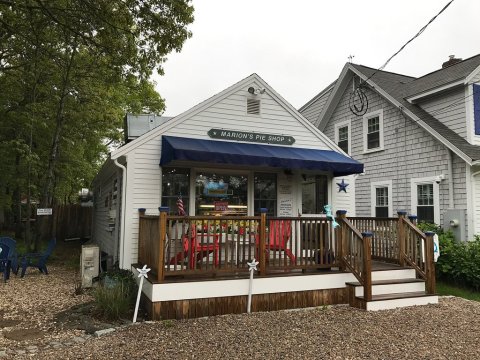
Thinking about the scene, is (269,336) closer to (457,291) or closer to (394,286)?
(394,286)

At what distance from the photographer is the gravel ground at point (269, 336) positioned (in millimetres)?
4141

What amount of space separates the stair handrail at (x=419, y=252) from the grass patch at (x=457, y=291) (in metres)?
1.42

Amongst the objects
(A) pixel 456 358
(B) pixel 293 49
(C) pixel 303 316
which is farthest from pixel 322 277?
(B) pixel 293 49

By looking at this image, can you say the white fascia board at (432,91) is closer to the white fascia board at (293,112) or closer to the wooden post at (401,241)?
the white fascia board at (293,112)

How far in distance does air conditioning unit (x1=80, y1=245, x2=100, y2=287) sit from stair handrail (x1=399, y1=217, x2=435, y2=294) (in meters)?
6.13

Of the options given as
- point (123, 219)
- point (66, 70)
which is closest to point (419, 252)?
point (123, 219)

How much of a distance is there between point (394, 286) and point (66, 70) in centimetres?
1122

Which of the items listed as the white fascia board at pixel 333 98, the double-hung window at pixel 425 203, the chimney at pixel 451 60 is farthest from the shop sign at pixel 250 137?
the chimney at pixel 451 60

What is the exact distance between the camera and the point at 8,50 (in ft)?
42.9

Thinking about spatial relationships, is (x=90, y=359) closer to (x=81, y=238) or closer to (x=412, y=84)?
(x=412, y=84)

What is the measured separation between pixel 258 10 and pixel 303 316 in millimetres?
6831

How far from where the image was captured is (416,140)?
11312 mm

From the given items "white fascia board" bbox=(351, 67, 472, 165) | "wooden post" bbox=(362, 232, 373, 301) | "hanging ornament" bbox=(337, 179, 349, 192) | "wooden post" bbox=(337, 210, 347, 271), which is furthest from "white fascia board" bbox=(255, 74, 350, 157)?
"wooden post" bbox=(362, 232, 373, 301)

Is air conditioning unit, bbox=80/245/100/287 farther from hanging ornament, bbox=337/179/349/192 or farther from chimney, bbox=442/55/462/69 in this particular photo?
chimney, bbox=442/55/462/69
